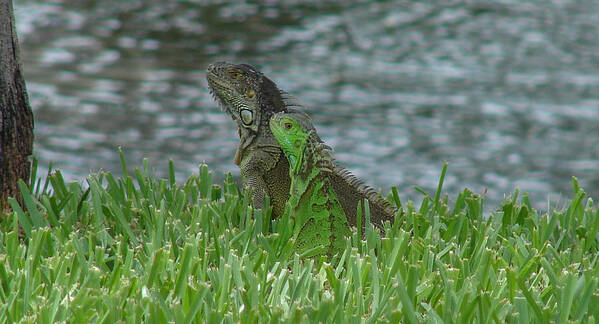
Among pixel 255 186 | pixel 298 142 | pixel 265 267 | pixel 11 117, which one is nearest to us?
pixel 265 267

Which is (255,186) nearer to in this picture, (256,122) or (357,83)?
(256,122)

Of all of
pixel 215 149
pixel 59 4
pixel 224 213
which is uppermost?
pixel 59 4

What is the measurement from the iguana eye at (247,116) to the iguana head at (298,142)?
2.39 ft

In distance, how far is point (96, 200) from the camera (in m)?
4.03

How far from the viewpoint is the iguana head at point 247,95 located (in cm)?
454

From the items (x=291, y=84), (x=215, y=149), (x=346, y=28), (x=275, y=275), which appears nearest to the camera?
(x=275, y=275)

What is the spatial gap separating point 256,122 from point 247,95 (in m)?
0.15

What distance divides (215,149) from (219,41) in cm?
402

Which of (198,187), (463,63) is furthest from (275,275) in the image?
(463,63)

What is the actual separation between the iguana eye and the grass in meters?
0.43

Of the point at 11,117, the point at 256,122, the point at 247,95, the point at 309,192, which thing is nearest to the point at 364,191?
the point at 309,192

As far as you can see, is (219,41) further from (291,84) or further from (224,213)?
(224,213)

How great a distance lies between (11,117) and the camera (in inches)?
162

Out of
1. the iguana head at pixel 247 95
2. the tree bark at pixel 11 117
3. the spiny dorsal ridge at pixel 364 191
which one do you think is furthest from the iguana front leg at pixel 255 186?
the tree bark at pixel 11 117
